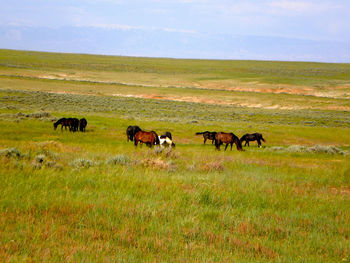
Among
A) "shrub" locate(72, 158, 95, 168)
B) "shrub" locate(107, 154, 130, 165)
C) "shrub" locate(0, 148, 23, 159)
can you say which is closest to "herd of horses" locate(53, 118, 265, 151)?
"shrub" locate(107, 154, 130, 165)

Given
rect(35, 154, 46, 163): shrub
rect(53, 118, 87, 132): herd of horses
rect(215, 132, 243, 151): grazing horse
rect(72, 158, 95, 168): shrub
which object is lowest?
rect(53, 118, 87, 132): herd of horses

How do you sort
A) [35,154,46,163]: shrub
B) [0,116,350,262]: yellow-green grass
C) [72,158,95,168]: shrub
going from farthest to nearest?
[72,158,95,168]: shrub < [35,154,46,163]: shrub < [0,116,350,262]: yellow-green grass

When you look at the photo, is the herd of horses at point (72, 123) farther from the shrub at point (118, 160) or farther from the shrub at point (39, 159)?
the shrub at point (39, 159)

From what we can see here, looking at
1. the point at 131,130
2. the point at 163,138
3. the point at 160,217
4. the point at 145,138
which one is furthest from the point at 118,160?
the point at 131,130

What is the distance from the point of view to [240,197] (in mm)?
8508

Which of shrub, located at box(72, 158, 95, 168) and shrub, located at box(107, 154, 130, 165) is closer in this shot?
shrub, located at box(72, 158, 95, 168)

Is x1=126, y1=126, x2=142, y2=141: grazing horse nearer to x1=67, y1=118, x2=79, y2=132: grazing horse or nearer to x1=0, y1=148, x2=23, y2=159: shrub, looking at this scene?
x1=67, y1=118, x2=79, y2=132: grazing horse

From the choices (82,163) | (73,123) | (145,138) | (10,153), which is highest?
(10,153)

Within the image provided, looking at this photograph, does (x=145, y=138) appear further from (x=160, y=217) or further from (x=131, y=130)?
(x=160, y=217)

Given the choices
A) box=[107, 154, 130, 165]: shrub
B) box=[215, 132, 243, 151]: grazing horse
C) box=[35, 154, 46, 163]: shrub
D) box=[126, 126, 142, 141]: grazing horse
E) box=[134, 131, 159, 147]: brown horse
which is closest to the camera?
box=[35, 154, 46, 163]: shrub

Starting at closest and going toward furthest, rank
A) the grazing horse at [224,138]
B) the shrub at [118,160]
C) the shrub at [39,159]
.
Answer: the shrub at [39,159], the shrub at [118,160], the grazing horse at [224,138]

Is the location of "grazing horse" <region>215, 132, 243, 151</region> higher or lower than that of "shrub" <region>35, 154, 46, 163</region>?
lower

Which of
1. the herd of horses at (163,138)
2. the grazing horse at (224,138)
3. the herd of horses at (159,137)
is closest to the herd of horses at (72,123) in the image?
the herd of horses at (159,137)

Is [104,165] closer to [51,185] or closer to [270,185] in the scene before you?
[51,185]
